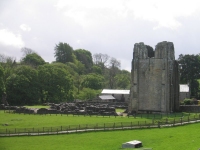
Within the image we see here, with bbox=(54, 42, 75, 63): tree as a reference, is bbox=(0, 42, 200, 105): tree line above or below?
below

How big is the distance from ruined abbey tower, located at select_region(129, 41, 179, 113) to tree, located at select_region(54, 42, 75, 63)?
8910 centimetres

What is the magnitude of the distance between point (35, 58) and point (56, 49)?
84.7 ft

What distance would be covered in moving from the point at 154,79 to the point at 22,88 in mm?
39481

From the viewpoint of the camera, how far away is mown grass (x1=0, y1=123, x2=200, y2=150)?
94.2ft

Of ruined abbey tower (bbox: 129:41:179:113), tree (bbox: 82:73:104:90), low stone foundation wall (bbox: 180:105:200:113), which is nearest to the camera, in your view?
low stone foundation wall (bbox: 180:105:200:113)

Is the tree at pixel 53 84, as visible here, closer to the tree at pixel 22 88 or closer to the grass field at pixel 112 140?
the tree at pixel 22 88

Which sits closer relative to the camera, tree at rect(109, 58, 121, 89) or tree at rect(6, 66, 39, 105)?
tree at rect(6, 66, 39, 105)

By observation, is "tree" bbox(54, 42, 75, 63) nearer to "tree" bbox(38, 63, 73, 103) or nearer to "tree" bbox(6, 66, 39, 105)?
"tree" bbox(38, 63, 73, 103)

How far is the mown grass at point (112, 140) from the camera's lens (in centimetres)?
2872

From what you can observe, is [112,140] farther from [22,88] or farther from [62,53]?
[62,53]

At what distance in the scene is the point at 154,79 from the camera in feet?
201

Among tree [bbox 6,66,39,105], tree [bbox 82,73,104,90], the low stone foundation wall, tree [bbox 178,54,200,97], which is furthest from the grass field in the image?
tree [bbox 82,73,104,90]

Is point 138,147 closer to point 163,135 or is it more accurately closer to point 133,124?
point 163,135

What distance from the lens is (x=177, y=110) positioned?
202ft
